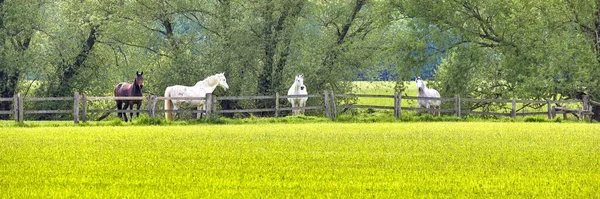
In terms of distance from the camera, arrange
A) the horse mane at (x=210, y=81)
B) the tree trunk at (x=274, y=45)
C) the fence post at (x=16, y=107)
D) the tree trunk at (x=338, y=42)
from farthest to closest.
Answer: the tree trunk at (x=338, y=42) → the tree trunk at (x=274, y=45) → the horse mane at (x=210, y=81) → the fence post at (x=16, y=107)

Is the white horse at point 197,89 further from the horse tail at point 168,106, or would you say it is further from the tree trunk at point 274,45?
the tree trunk at point 274,45

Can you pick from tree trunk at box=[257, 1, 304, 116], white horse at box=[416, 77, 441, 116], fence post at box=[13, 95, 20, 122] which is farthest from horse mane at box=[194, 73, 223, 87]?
fence post at box=[13, 95, 20, 122]

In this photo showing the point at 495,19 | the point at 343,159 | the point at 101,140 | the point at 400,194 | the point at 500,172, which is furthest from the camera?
the point at 495,19

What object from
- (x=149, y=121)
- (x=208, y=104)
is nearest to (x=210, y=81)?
(x=208, y=104)

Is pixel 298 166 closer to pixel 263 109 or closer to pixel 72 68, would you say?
pixel 263 109

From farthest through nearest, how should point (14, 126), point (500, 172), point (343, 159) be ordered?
point (14, 126) → point (343, 159) → point (500, 172)

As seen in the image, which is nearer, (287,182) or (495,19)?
(287,182)

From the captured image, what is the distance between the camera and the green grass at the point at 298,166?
40.9 ft

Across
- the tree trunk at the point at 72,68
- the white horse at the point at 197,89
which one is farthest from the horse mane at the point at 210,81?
the tree trunk at the point at 72,68

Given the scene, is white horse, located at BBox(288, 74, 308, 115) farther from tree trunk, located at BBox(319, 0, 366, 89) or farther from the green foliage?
the green foliage

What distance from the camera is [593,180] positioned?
13.7 m

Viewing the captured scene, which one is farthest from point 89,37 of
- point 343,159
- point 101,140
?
point 343,159

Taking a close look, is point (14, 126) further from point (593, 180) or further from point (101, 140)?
point (593, 180)

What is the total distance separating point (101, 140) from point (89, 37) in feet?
87.5
